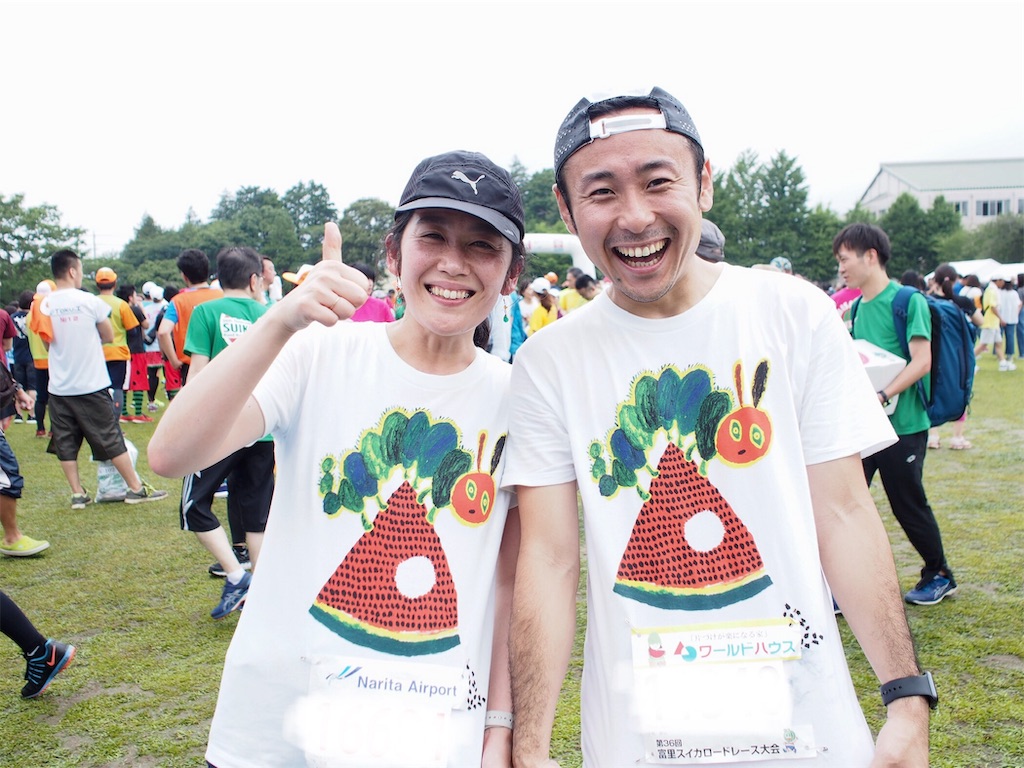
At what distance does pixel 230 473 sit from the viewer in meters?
5.09

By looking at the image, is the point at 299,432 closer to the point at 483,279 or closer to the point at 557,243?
the point at 483,279

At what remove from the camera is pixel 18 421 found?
14.1 metres

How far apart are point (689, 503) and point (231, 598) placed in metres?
4.01

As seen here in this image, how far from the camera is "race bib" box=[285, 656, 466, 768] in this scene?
5.23ft

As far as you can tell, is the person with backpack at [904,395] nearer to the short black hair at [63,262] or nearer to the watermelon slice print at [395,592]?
the watermelon slice print at [395,592]

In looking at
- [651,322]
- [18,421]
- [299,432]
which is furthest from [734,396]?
[18,421]

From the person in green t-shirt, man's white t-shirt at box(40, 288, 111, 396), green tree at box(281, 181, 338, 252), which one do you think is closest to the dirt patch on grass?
the person in green t-shirt

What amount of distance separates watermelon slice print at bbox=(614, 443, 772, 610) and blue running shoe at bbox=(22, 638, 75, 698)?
11.5ft

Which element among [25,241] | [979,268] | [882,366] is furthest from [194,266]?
[25,241]

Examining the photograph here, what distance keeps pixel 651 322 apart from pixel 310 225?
9319 cm

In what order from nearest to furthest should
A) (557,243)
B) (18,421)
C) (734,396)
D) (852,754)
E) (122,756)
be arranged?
(852,754), (734,396), (122,756), (18,421), (557,243)

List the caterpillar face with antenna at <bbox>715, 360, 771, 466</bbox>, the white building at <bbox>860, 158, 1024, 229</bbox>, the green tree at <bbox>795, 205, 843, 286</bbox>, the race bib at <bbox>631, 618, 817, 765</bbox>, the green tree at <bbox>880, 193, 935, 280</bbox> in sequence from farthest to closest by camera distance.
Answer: the white building at <bbox>860, 158, 1024, 229</bbox>
the green tree at <bbox>795, 205, 843, 286</bbox>
the green tree at <bbox>880, 193, 935, 280</bbox>
the caterpillar face with antenna at <bbox>715, 360, 771, 466</bbox>
the race bib at <bbox>631, 618, 817, 765</bbox>

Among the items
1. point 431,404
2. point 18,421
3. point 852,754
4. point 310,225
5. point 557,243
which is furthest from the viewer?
point 310,225

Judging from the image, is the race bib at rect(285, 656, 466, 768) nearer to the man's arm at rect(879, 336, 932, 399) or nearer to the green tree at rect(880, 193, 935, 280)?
the man's arm at rect(879, 336, 932, 399)
